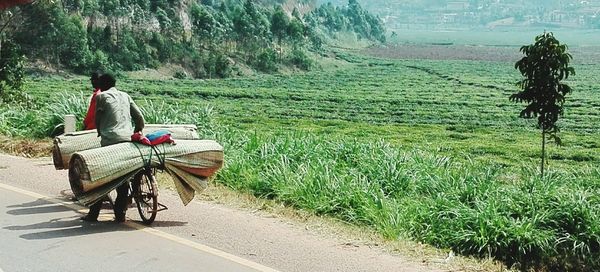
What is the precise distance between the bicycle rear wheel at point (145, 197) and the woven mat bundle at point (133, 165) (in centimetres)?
15

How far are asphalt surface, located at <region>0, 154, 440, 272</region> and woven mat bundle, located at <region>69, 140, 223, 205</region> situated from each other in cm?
39

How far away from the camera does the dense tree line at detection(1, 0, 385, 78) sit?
2419 inches

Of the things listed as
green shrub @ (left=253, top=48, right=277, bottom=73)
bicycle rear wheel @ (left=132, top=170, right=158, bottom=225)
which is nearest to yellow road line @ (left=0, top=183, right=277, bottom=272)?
bicycle rear wheel @ (left=132, top=170, right=158, bottom=225)

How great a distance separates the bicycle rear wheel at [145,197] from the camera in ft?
23.7

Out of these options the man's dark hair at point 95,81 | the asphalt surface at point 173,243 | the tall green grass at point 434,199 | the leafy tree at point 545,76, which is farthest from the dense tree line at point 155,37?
the asphalt surface at point 173,243

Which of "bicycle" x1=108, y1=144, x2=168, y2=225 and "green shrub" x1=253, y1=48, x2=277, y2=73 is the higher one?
"bicycle" x1=108, y1=144, x2=168, y2=225

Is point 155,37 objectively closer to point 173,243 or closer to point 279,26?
point 279,26

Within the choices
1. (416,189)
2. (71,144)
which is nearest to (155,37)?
(416,189)

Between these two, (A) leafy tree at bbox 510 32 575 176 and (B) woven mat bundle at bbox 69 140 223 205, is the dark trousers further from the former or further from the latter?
(A) leafy tree at bbox 510 32 575 176

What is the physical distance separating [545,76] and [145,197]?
8.74m

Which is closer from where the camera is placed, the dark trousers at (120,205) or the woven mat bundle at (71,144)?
the dark trousers at (120,205)

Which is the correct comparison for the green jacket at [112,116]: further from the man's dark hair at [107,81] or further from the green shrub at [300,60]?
the green shrub at [300,60]

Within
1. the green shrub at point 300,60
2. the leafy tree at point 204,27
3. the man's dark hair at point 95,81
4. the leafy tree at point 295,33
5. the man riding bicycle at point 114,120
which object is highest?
the man's dark hair at point 95,81

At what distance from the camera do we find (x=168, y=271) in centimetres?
595
